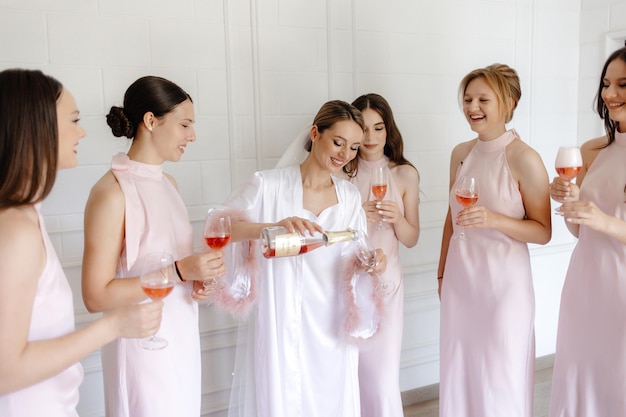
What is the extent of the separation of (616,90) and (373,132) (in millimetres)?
1052

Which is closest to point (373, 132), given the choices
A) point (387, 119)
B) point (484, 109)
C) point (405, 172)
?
point (387, 119)

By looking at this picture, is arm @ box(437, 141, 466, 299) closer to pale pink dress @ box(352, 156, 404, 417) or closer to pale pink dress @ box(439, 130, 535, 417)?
pale pink dress @ box(439, 130, 535, 417)

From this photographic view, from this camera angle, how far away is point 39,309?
1317 mm

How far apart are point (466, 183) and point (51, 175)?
162 cm

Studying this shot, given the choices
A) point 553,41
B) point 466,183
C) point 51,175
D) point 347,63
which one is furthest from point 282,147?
point 553,41

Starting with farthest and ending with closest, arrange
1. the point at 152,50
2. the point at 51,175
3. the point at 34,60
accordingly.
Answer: the point at 152,50 → the point at 34,60 → the point at 51,175

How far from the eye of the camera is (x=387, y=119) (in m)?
2.71

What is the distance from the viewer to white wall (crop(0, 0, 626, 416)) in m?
2.57

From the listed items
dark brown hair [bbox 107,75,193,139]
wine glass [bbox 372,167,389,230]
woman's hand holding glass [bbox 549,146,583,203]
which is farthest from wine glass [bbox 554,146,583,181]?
dark brown hair [bbox 107,75,193,139]

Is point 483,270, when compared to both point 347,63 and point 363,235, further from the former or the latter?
point 347,63

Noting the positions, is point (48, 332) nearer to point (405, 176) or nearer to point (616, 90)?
point (405, 176)

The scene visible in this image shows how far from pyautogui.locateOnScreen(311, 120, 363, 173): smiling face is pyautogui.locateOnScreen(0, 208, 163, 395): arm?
1229 millimetres

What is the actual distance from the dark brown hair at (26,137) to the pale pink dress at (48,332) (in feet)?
0.39

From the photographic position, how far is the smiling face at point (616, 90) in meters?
2.18
